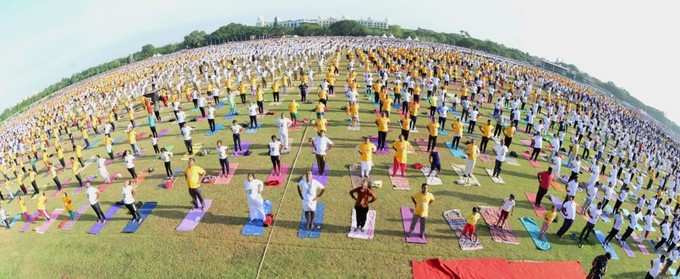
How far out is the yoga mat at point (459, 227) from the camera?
1077 centimetres

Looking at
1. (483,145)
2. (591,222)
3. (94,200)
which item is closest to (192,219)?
(94,200)

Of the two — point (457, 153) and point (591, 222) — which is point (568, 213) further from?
point (457, 153)

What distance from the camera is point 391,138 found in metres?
19.7

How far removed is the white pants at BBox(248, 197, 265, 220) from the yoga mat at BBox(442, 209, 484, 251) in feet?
21.9

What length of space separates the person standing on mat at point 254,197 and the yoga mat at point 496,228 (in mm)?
8017

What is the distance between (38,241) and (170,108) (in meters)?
17.8

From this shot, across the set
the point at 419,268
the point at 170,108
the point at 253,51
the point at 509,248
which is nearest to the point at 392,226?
the point at 419,268

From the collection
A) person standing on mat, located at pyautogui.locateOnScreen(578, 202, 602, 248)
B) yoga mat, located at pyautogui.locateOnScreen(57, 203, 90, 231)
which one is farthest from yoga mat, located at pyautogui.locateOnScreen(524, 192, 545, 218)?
yoga mat, located at pyautogui.locateOnScreen(57, 203, 90, 231)

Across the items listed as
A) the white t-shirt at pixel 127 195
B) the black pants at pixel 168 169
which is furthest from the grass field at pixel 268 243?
the white t-shirt at pixel 127 195

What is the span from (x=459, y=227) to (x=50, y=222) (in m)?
16.2

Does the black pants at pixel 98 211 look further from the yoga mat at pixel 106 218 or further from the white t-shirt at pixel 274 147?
the white t-shirt at pixel 274 147

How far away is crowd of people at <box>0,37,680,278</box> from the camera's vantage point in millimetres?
12523

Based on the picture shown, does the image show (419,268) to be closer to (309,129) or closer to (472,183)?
(472,183)

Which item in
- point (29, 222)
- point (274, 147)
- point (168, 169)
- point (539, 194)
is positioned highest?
point (274, 147)
